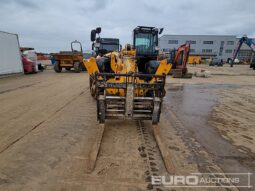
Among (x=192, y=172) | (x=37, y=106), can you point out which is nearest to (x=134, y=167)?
(x=192, y=172)

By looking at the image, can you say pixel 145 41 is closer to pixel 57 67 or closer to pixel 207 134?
pixel 207 134

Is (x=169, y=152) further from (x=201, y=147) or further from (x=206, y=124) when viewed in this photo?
(x=206, y=124)

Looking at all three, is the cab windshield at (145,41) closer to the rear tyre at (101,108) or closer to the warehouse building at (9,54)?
the rear tyre at (101,108)

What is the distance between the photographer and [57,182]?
212 centimetres

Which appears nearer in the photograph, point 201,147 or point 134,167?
point 134,167

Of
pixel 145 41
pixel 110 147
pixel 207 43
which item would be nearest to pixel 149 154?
pixel 110 147

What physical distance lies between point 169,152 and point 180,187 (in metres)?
0.77

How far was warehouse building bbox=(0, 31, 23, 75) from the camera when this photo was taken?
12232 millimetres

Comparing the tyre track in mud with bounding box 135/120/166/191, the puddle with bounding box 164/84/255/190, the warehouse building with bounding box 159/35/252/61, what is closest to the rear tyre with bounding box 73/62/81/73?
the puddle with bounding box 164/84/255/190

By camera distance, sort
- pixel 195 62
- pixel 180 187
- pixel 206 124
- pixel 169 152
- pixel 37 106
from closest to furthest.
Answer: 1. pixel 180 187
2. pixel 169 152
3. pixel 206 124
4. pixel 37 106
5. pixel 195 62
